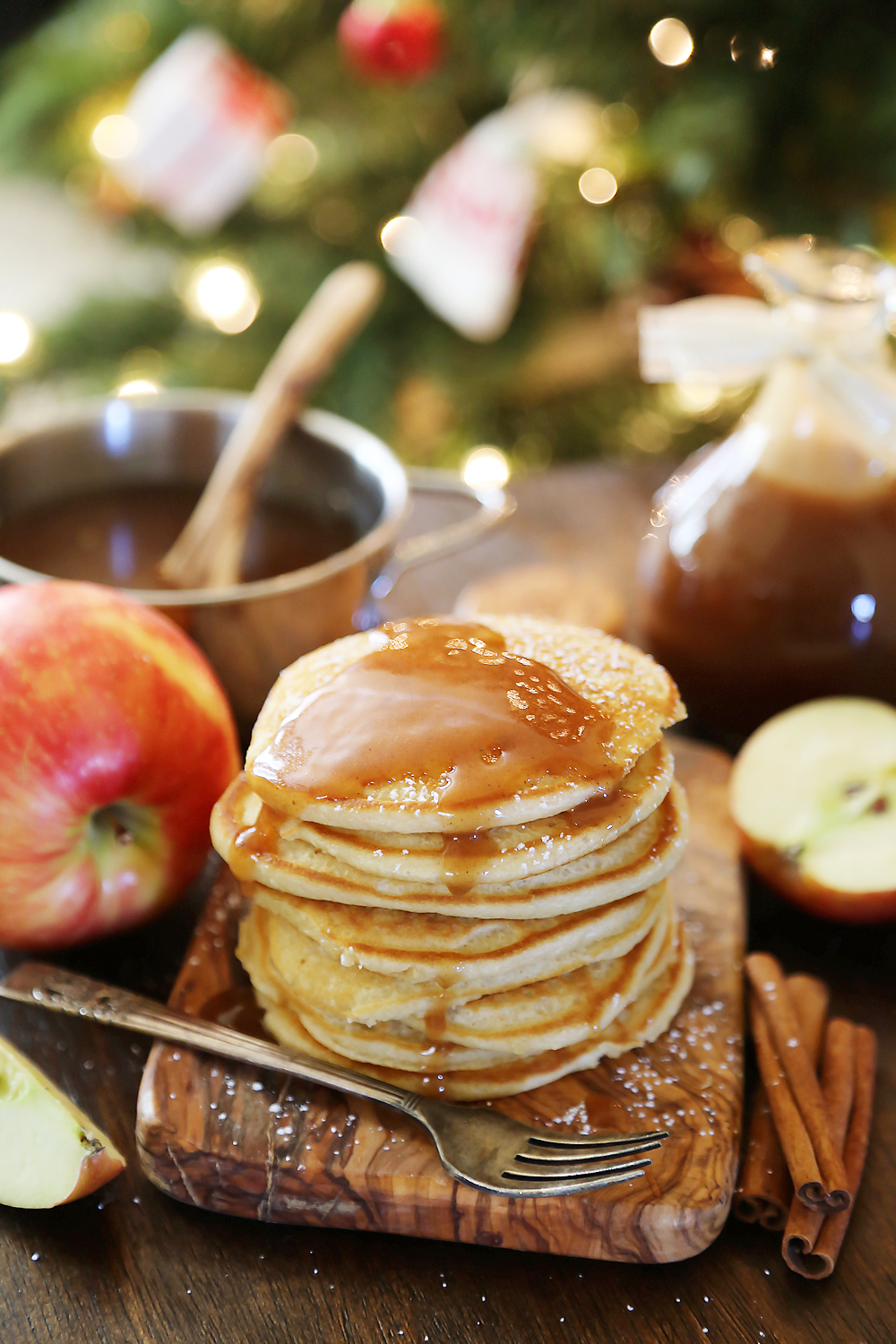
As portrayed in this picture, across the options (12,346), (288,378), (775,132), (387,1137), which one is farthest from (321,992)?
(12,346)

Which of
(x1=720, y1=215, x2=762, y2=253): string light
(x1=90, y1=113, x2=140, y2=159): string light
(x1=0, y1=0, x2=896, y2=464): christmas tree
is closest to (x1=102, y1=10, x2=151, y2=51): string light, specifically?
(x1=0, y1=0, x2=896, y2=464): christmas tree

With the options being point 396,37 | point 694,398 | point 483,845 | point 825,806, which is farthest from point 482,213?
point 483,845

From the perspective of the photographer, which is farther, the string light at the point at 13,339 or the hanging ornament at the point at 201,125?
the string light at the point at 13,339

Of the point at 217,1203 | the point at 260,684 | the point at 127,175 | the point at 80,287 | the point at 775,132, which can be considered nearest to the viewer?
the point at 217,1203

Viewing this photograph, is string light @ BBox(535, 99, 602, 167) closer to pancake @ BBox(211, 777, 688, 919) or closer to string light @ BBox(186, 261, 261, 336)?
string light @ BBox(186, 261, 261, 336)

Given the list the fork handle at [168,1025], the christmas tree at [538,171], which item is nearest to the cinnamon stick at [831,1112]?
the fork handle at [168,1025]

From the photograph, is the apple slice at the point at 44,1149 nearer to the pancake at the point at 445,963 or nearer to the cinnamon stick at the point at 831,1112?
the pancake at the point at 445,963

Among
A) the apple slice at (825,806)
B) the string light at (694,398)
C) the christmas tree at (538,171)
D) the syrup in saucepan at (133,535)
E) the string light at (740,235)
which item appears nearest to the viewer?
the apple slice at (825,806)

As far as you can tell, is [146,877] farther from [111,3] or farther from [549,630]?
[111,3]
